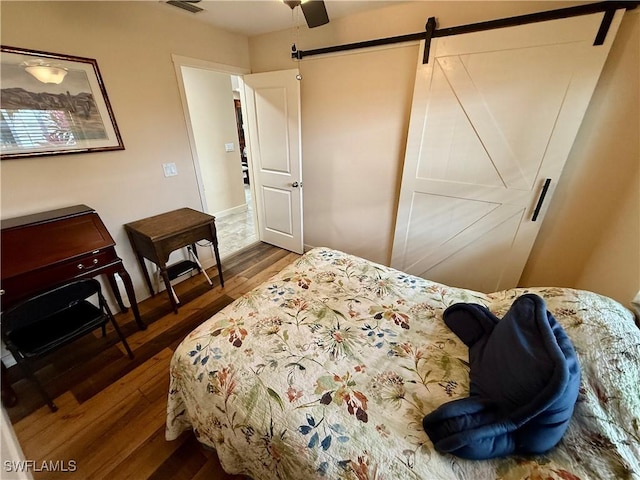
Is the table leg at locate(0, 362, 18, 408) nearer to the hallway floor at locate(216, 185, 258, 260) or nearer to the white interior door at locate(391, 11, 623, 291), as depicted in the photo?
the hallway floor at locate(216, 185, 258, 260)

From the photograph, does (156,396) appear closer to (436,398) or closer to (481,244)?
(436,398)

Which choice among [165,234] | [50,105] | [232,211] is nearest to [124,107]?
[50,105]

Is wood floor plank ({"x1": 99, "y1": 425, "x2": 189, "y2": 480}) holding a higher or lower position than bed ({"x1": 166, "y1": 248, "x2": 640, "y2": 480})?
lower

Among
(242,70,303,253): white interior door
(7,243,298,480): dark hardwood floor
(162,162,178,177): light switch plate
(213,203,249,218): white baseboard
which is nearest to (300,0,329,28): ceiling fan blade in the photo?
(242,70,303,253): white interior door

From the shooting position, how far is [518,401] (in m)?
0.76

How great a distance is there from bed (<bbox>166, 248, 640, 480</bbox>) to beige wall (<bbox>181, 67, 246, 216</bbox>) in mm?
2955

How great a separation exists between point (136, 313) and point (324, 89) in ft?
8.36

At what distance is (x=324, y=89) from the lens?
2.48 metres

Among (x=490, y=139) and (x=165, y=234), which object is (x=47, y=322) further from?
(x=490, y=139)

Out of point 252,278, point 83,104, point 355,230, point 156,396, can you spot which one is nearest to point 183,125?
point 83,104

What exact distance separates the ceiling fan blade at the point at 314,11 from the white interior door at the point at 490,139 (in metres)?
0.77

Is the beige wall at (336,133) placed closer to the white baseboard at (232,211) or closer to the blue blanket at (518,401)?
the blue blanket at (518,401)

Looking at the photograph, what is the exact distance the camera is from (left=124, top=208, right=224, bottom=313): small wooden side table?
1976 mm

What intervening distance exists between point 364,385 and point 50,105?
7.97 ft
